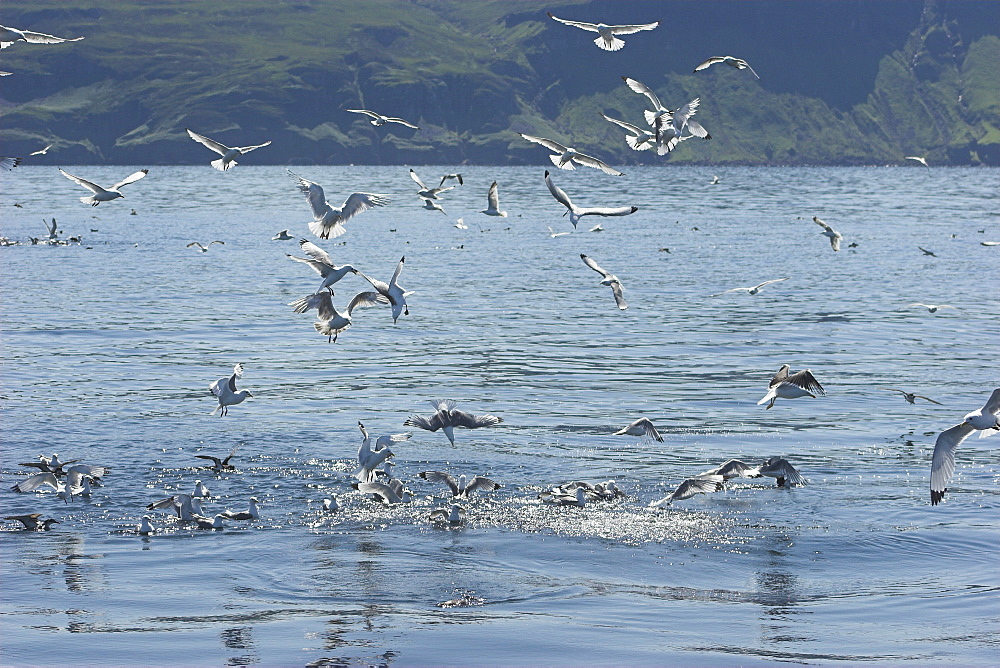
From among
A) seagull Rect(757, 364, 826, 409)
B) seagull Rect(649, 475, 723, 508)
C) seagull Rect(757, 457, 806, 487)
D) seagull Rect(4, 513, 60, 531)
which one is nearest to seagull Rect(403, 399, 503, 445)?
seagull Rect(649, 475, 723, 508)

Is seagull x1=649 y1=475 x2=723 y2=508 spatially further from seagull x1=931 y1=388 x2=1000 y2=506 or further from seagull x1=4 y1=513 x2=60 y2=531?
seagull x1=4 y1=513 x2=60 y2=531

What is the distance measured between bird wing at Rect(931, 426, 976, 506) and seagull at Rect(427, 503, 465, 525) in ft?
27.2

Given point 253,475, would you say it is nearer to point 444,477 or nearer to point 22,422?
point 444,477

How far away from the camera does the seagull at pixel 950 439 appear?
18.4m

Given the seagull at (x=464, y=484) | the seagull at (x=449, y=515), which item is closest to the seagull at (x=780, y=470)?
the seagull at (x=464, y=484)

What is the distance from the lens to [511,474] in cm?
2484

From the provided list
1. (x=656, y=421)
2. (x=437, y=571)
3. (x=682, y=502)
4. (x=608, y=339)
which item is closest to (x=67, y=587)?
(x=437, y=571)

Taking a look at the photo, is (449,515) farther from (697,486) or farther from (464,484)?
(697,486)

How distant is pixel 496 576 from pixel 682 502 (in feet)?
19.0

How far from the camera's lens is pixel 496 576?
18.9 metres

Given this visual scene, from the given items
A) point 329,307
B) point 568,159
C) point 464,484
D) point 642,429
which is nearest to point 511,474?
point 464,484

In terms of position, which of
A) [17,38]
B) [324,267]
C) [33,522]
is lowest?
[33,522]

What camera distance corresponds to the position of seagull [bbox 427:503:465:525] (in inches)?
844

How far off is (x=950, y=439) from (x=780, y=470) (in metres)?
4.81
